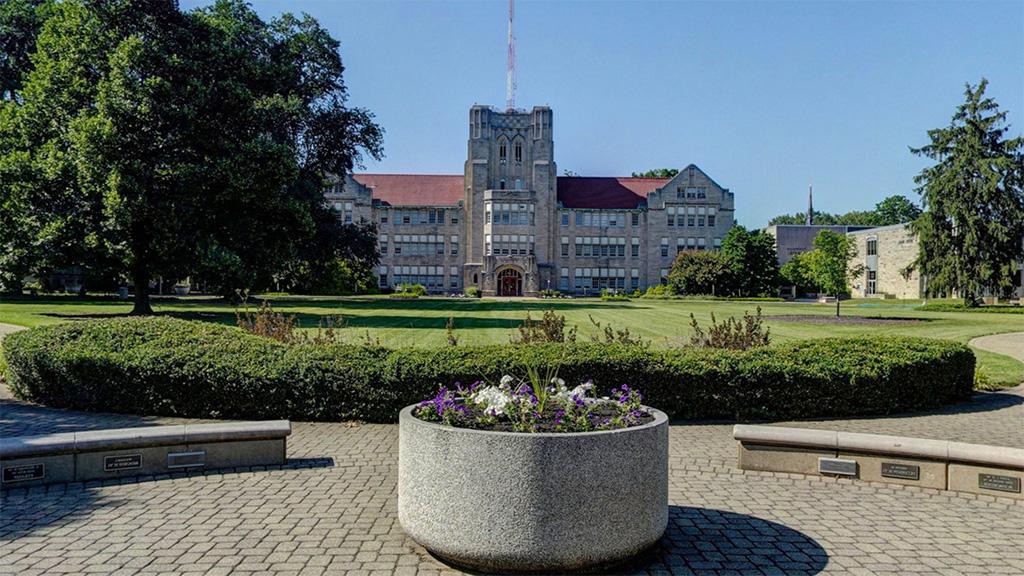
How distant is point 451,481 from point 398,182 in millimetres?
86748

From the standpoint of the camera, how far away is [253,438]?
26.7 feet

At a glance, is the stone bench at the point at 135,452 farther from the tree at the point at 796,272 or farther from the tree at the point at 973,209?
the tree at the point at 796,272

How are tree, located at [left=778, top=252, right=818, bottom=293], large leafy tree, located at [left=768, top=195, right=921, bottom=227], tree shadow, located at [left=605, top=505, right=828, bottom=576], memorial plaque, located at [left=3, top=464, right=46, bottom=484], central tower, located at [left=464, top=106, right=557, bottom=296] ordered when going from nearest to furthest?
tree shadow, located at [left=605, top=505, right=828, bottom=576] → memorial plaque, located at [left=3, top=464, right=46, bottom=484] → tree, located at [left=778, top=252, right=818, bottom=293] → central tower, located at [left=464, top=106, right=557, bottom=296] → large leafy tree, located at [left=768, top=195, right=921, bottom=227]

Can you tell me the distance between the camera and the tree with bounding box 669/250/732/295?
70.7 m

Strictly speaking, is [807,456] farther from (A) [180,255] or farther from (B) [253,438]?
(A) [180,255]

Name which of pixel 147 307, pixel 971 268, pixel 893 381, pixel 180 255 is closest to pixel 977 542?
pixel 893 381

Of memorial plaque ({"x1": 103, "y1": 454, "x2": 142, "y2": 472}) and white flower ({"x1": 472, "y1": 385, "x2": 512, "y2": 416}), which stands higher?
white flower ({"x1": 472, "y1": 385, "x2": 512, "y2": 416})

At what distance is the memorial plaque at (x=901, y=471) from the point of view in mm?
7594

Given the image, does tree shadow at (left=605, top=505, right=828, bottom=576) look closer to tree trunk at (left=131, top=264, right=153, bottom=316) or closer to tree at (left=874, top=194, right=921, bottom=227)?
tree trunk at (left=131, top=264, right=153, bottom=316)

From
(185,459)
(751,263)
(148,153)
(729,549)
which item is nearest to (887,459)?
(729,549)

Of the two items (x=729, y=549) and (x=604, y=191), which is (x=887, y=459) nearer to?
(x=729, y=549)

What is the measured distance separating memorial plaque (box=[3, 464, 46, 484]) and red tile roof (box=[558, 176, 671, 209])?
265 feet

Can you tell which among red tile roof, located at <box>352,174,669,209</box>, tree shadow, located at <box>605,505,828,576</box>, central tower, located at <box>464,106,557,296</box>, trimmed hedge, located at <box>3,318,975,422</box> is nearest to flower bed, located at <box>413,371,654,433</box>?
tree shadow, located at <box>605,505,828,576</box>

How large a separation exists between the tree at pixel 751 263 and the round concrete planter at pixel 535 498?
2694 inches
